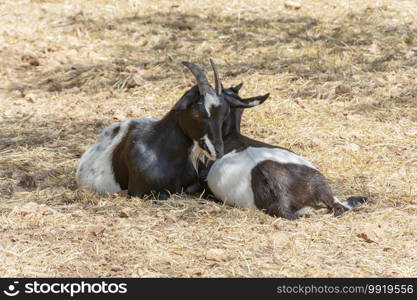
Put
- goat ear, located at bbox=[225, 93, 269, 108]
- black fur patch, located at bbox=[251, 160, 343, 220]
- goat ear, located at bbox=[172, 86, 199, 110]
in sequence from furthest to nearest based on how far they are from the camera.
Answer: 1. goat ear, located at bbox=[225, 93, 269, 108]
2. goat ear, located at bbox=[172, 86, 199, 110]
3. black fur patch, located at bbox=[251, 160, 343, 220]

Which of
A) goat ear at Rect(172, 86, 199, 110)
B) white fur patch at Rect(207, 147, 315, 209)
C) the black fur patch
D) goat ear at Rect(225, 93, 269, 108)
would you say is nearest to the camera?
the black fur patch

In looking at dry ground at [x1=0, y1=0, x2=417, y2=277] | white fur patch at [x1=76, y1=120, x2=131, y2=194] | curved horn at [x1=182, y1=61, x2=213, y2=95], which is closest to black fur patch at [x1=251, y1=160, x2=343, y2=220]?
dry ground at [x1=0, y1=0, x2=417, y2=277]

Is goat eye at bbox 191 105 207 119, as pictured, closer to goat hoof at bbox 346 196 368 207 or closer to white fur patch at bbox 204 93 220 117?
white fur patch at bbox 204 93 220 117

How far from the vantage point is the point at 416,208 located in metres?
6.36

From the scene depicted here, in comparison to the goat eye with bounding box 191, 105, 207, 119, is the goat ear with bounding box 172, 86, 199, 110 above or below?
above

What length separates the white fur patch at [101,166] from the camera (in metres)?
6.92

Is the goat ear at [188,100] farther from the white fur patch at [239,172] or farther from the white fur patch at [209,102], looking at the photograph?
the white fur patch at [239,172]

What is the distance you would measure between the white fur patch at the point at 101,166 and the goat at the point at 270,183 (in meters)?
0.91

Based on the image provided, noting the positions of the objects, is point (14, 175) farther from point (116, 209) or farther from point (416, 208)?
point (416, 208)

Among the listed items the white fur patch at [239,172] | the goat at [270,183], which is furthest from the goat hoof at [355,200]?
the white fur patch at [239,172]

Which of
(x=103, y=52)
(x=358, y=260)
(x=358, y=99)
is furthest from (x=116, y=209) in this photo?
(x=103, y=52)

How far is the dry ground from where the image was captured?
17.8 ft

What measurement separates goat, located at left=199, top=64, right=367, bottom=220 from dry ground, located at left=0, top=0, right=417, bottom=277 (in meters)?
0.12

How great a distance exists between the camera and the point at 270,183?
620cm
